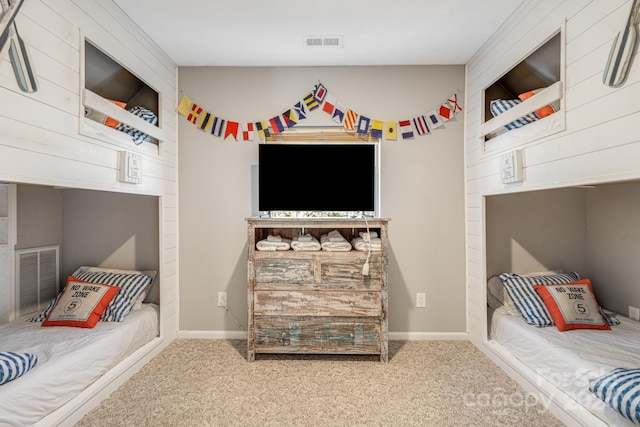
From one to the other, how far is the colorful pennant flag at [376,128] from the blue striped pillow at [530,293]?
157cm

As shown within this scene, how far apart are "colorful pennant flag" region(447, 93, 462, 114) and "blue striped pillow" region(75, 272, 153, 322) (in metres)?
3.04

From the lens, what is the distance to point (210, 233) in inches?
117

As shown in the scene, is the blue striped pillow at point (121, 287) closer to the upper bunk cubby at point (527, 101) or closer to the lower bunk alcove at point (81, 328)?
the lower bunk alcove at point (81, 328)

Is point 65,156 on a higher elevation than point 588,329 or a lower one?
higher

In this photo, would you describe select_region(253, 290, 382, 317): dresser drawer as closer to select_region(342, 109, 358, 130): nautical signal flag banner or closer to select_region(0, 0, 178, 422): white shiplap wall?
select_region(0, 0, 178, 422): white shiplap wall

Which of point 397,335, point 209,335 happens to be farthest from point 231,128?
point 397,335

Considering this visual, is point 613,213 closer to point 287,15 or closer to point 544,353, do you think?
point 544,353

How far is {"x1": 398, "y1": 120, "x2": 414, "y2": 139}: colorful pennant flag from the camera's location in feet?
9.63

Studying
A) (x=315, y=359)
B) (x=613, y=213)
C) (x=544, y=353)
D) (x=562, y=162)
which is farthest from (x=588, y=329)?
(x=315, y=359)

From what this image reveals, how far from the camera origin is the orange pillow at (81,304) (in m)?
2.24

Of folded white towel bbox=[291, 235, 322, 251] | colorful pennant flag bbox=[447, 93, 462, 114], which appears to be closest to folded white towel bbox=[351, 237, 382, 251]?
folded white towel bbox=[291, 235, 322, 251]

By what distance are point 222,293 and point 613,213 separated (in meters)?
3.36

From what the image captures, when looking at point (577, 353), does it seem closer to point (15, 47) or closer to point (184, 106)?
point (15, 47)

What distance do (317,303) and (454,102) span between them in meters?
2.12
